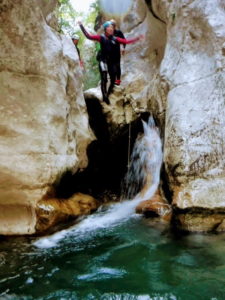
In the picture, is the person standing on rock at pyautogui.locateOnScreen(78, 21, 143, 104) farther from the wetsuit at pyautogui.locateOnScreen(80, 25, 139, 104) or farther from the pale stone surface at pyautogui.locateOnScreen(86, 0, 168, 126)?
the pale stone surface at pyautogui.locateOnScreen(86, 0, 168, 126)

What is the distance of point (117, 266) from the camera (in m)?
3.78

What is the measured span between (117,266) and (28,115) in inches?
131

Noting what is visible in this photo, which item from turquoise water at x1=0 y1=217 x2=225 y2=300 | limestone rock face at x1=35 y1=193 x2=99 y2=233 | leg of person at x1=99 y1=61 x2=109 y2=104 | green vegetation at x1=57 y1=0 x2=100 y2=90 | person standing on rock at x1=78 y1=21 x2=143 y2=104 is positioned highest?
green vegetation at x1=57 y1=0 x2=100 y2=90

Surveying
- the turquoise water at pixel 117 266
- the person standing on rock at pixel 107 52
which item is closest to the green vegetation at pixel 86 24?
the person standing on rock at pixel 107 52

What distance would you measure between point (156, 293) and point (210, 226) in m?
2.45

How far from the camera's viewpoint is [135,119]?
348 inches

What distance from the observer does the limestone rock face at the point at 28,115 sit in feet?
17.3

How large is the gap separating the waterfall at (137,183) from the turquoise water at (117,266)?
62 cm

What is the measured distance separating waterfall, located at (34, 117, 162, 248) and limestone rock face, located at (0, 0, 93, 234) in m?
1.05

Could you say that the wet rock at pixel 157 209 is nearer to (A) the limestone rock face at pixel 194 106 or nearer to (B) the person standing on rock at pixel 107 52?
(A) the limestone rock face at pixel 194 106

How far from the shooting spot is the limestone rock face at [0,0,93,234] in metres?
5.26

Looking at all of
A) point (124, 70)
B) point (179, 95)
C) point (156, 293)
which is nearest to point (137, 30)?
point (124, 70)

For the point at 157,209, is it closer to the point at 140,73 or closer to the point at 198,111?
the point at 198,111

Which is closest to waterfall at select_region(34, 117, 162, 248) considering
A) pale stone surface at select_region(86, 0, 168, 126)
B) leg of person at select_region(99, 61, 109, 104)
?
pale stone surface at select_region(86, 0, 168, 126)
